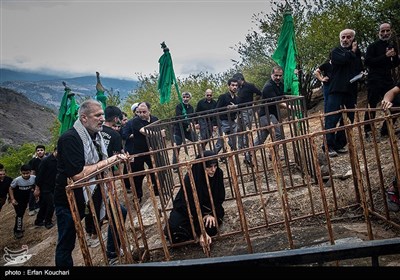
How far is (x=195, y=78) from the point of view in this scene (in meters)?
20.6

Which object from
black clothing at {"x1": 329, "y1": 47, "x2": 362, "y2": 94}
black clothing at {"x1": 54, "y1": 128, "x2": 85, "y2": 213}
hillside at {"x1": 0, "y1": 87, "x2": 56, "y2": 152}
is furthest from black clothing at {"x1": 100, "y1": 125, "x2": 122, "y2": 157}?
hillside at {"x1": 0, "y1": 87, "x2": 56, "y2": 152}

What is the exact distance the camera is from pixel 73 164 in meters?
3.38

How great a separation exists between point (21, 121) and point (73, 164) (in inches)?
2875

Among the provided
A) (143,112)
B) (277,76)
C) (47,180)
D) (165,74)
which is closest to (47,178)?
(47,180)

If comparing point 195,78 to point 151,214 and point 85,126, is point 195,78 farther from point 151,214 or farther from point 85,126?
point 85,126

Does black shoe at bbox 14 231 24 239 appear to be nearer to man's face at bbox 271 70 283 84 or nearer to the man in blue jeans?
the man in blue jeans

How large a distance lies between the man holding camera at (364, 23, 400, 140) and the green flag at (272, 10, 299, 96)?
4.84 feet

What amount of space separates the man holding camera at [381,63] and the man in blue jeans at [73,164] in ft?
16.8

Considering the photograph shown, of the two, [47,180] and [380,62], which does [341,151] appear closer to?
[380,62]

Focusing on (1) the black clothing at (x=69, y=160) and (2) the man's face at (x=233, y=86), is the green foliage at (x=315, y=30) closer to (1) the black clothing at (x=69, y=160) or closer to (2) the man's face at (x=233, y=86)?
(2) the man's face at (x=233, y=86)

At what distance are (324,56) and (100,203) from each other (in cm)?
1096

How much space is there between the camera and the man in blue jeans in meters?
3.42

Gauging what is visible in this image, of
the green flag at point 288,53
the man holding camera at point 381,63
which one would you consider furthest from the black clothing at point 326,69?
the man holding camera at point 381,63

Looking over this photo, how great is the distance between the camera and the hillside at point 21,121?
55.8 m
